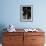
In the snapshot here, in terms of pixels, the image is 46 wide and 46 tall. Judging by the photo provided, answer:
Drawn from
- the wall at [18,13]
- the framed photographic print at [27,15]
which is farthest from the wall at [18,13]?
the framed photographic print at [27,15]

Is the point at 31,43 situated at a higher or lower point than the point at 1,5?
lower

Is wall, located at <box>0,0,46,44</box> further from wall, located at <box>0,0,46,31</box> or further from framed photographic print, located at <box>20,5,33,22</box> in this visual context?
framed photographic print, located at <box>20,5,33,22</box>

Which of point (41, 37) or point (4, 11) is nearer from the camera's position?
point (41, 37)

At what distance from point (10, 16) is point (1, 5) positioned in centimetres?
47

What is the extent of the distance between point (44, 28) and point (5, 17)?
4.44ft

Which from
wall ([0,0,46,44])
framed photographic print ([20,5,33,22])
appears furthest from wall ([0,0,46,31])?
framed photographic print ([20,5,33,22])

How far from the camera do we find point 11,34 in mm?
3824

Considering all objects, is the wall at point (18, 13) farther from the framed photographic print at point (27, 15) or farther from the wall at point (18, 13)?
the framed photographic print at point (27, 15)

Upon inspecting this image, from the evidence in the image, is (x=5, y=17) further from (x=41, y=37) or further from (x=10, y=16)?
(x=41, y=37)

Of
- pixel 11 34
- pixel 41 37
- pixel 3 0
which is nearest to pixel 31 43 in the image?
pixel 41 37

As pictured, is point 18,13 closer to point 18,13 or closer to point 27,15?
point 18,13

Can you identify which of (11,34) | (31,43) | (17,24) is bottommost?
(31,43)

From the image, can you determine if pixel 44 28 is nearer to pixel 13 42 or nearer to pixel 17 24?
pixel 17 24

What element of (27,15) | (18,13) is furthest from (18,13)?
(27,15)
